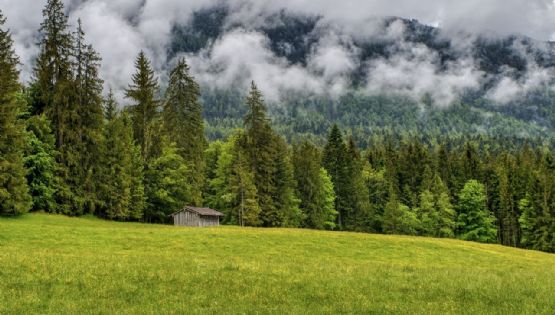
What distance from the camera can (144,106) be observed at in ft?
239

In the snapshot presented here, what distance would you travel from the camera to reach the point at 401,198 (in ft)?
340

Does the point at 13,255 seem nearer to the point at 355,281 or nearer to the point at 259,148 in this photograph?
the point at 355,281

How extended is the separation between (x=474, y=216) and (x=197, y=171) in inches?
2198

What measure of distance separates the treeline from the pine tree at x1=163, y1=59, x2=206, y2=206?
0.62 feet

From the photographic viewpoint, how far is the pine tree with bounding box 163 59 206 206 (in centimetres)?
7688

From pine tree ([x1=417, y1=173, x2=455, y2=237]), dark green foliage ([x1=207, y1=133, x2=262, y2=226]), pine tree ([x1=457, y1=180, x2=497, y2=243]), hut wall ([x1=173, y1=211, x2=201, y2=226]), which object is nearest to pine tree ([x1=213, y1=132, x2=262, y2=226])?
dark green foliage ([x1=207, y1=133, x2=262, y2=226])

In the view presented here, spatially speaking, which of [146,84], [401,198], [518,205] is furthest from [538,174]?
[146,84]

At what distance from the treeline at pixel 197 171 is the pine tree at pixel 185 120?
19 cm

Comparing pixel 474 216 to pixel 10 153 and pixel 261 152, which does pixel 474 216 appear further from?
pixel 10 153

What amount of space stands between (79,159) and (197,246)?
2880 centimetres

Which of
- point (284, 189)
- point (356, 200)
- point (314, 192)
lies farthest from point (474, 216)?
point (284, 189)

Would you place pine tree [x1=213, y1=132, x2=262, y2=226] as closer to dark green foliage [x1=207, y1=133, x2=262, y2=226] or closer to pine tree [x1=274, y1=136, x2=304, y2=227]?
dark green foliage [x1=207, y1=133, x2=262, y2=226]

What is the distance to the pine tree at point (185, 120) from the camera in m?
76.9

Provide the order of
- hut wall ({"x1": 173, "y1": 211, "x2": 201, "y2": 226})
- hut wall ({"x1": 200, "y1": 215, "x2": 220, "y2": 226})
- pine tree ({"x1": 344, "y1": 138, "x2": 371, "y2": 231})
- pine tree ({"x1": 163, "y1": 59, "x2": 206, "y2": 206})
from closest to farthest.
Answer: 1. hut wall ({"x1": 173, "y1": 211, "x2": 201, "y2": 226})
2. hut wall ({"x1": 200, "y1": 215, "x2": 220, "y2": 226})
3. pine tree ({"x1": 163, "y1": 59, "x2": 206, "y2": 206})
4. pine tree ({"x1": 344, "y1": 138, "x2": 371, "y2": 231})
